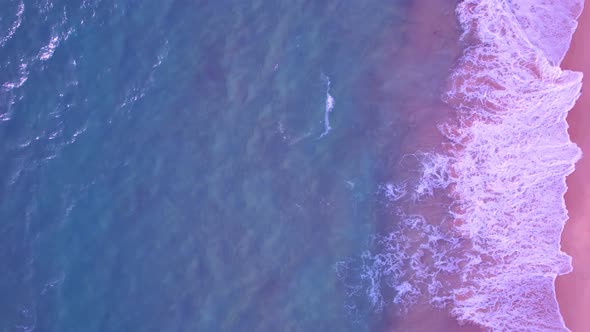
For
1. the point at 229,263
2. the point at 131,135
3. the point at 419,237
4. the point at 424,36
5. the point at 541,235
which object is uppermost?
the point at 131,135

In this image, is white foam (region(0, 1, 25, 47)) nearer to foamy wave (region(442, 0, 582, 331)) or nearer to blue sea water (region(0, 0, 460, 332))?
blue sea water (region(0, 0, 460, 332))

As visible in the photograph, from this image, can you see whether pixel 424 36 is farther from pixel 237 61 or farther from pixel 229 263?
pixel 229 263

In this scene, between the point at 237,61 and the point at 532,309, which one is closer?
the point at 532,309

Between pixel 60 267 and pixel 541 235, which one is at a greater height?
pixel 60 267

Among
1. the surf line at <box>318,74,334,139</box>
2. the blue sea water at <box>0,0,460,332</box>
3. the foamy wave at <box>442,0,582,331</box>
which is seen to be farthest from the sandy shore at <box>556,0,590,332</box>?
the surf line at <box>318,74,334,139</box>

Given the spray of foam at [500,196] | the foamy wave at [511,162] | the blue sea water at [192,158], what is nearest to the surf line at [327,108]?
the blue sea water at [192,158]

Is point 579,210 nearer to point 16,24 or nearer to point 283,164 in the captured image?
point 283,164

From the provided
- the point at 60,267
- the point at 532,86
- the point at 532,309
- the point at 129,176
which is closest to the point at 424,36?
the point at 532,86
